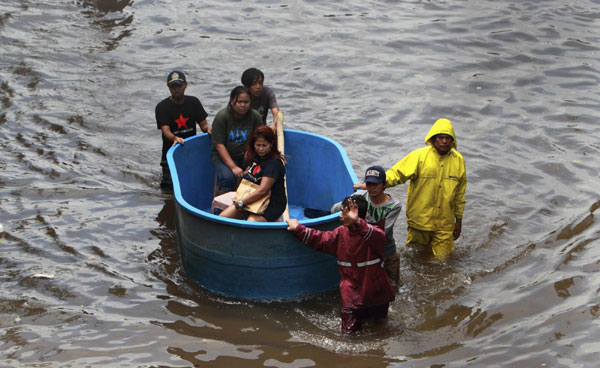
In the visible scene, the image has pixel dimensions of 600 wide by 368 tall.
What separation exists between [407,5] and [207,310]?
37.9ft

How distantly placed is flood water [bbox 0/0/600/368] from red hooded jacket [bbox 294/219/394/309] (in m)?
0.37

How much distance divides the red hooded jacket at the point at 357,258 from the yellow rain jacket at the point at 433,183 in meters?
1.15

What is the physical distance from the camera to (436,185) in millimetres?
6711

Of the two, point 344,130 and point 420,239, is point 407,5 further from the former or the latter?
point 420,239

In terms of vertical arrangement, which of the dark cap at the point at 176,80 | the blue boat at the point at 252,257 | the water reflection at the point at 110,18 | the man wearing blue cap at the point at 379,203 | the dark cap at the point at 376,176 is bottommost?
the blue boat at the point at 252,257

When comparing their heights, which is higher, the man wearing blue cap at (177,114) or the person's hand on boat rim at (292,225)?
the man wearing blue cap at (177,114)

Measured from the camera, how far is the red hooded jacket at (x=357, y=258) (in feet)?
18.3

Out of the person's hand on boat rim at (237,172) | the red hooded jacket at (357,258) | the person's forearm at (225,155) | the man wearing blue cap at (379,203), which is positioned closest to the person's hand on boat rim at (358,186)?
the man wearing blue cap at (379,203)

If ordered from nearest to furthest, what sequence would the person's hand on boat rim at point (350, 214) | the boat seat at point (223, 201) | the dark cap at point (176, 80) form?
the person's hand on boat rim at point (350, 214) < the boat seat at point (223, 201) < the dark cap at point (176, 80)

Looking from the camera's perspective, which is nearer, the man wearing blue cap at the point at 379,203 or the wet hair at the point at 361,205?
the wet hair at the point at 361,205

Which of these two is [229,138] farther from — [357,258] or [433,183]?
[357,258]

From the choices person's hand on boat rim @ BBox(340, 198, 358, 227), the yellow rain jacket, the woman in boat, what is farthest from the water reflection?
person's hand on boat rim @ BBox(340, 198, 358, 227)

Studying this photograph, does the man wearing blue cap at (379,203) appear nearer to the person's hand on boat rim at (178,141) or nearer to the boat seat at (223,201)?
the boat seat at (223,201)

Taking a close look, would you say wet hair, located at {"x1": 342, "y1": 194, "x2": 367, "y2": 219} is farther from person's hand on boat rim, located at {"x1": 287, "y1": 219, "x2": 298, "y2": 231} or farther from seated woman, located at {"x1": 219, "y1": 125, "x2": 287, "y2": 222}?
seated woman, located at {"x1": 219, "y1": 125, "x2": 287, "y2": 222}
